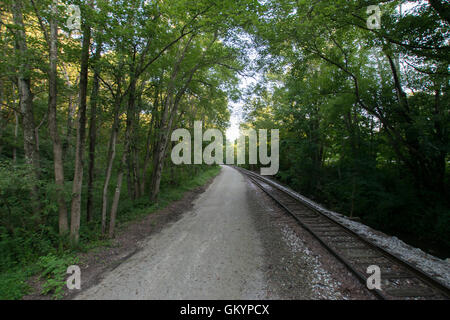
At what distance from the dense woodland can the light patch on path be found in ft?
4.34

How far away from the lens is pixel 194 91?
32.6ft

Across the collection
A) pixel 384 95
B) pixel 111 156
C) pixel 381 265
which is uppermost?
pixel 384 95

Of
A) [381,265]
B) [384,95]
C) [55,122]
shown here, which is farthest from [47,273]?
[384,95]

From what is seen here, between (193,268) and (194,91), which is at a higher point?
(194,91)

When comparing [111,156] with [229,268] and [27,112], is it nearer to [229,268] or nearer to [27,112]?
[27,112]

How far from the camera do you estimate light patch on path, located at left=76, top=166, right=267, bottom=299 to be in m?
3.13

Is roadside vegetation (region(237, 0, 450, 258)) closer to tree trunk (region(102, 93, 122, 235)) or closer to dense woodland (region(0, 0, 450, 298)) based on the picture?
dense woodland (region(0, 0, 450, 298))

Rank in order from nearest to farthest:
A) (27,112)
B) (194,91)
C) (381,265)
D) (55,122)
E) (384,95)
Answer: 1. (381,265)
2. (55,122)
3. (27,112)
4. (384,95)
5. (194,91)

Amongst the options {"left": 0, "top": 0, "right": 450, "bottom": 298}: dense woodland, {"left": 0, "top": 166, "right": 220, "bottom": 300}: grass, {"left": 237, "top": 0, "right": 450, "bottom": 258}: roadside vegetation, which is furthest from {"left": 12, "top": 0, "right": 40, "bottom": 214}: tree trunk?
{"left": 237, "top": 0, "right": 450, "bottom": 258}: roadside vegetation

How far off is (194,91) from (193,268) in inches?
346

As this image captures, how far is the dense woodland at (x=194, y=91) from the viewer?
429 centimetres

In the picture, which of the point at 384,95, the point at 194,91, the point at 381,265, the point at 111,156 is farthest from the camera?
the point at 194,91

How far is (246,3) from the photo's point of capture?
17.2ft
